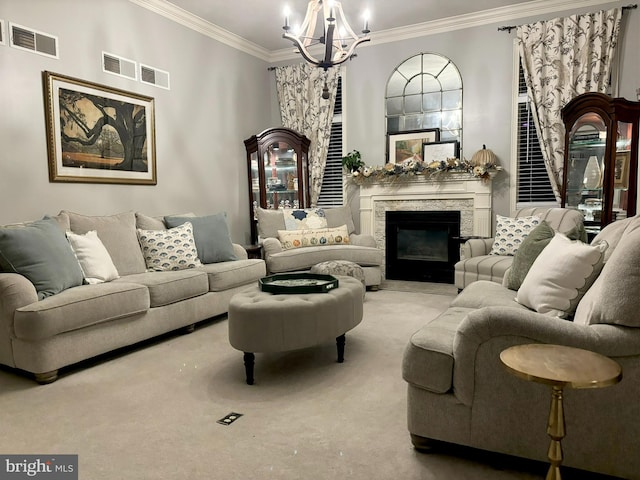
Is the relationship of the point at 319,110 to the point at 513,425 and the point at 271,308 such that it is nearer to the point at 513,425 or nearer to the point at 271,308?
the point at 271,308

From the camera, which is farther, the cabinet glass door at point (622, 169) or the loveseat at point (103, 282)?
→ the cabinet glass door at point (622, 169)

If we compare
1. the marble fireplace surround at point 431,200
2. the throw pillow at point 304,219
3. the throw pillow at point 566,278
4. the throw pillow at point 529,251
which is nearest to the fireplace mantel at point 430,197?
the marble fireplace surround at point 431,200

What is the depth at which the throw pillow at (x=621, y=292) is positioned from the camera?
1.57 metres

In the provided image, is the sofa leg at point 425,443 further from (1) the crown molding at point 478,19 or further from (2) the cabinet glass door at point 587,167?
(1) the crown molding at point 478,19

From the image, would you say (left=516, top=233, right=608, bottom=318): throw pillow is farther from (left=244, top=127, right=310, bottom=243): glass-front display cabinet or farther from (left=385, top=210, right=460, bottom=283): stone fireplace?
(left=244, top=127, right=310, bottom=243): glass-front display cabinet

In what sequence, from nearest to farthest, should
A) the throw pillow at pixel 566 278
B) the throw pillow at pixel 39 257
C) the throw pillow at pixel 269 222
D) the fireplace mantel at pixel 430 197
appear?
the throw pillow at pixel 566 278
the throw pillow at pixel 39 257
the fireplace mantel at pixel 430 197
the throw pillow at pixel 269 222

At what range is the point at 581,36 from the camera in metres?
4.67

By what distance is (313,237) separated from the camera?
5.37 meters

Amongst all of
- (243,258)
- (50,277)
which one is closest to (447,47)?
(243,258)

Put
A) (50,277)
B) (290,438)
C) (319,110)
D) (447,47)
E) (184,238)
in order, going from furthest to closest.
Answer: (319,110), (447,47), (184,238), (50,277), (290,438)

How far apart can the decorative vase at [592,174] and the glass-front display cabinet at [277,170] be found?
3230 mm

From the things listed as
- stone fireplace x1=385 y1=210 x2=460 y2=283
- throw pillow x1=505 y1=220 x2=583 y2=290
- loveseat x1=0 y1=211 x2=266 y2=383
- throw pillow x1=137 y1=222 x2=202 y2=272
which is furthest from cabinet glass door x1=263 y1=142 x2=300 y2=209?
throw pillow x1=505 y1=220 x2=583 y2=290

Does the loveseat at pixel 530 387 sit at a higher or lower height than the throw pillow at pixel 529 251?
Answer: lower

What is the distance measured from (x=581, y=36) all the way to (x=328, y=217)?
10.8 feet
